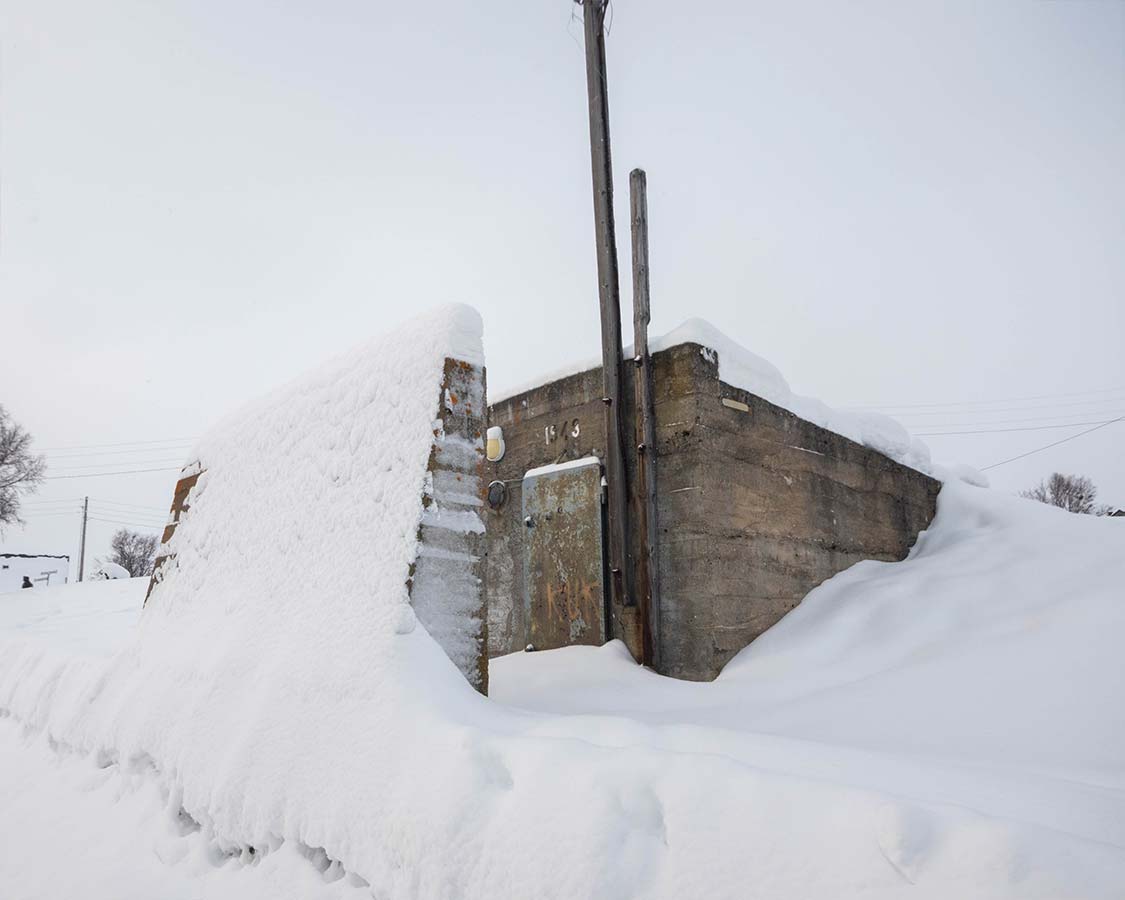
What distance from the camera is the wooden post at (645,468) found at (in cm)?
468

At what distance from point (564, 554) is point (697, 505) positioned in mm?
1223

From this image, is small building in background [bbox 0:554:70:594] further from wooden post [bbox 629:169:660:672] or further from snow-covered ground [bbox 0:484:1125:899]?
wooden post [bbox 629:169:660:672]

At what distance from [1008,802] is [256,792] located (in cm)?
244

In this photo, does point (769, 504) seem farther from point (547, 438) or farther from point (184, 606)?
point (184, 606)

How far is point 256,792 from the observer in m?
2.53

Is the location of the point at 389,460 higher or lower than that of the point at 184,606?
higher

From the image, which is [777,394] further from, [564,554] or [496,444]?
[496,444]

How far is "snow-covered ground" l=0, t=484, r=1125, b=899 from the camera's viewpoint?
145 centimetres

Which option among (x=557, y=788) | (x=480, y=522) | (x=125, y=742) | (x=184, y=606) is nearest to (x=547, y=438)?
(x=480, y=522)

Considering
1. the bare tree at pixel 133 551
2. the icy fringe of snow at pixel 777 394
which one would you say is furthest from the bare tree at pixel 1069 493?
the bare tree at pixel 133 551

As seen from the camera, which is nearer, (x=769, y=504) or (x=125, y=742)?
(x=125, y=742)

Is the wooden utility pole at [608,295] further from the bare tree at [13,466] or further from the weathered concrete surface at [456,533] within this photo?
the bare tree at [13,466]

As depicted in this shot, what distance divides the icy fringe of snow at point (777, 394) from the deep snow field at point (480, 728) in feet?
0.33

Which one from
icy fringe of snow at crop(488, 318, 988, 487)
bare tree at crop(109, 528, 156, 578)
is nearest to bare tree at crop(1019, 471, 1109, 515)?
icy fringe of snow at crop(488, 318, 988, 487)
